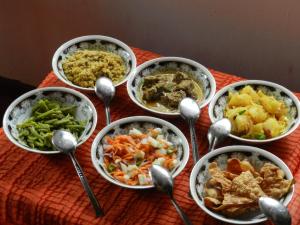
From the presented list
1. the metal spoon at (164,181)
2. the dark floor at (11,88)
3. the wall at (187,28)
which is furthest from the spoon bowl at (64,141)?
the dark floor at (11,88)

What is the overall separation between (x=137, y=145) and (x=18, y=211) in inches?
14.8

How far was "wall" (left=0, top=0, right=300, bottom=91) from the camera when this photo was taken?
222 centimetres

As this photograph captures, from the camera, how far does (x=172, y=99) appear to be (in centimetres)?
172

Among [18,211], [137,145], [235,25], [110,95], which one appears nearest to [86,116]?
[110,95]

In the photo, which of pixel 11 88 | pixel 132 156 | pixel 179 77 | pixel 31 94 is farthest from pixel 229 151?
pixel 11 88

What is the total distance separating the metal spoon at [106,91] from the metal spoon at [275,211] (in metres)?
0.57

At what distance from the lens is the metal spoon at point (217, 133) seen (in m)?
1.57

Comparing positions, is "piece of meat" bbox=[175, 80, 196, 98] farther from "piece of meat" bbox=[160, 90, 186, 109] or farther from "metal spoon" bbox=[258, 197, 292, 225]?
"metal spoon" bbox=[258, 197, 292, 225]

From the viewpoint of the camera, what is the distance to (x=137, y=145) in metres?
1.57

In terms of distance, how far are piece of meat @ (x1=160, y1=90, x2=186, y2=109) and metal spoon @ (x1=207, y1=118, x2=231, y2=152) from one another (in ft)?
0.60

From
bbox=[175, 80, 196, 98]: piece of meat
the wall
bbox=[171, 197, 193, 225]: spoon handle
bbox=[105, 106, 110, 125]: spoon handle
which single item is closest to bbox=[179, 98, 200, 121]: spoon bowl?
bbox=[175, 80, 196, 98]: piece of meat

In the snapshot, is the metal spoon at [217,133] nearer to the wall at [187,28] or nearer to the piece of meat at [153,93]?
the piece of meat at [153,93]

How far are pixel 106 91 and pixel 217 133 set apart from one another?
1.24ft

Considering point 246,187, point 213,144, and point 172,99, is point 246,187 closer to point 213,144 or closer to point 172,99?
point 213,144
